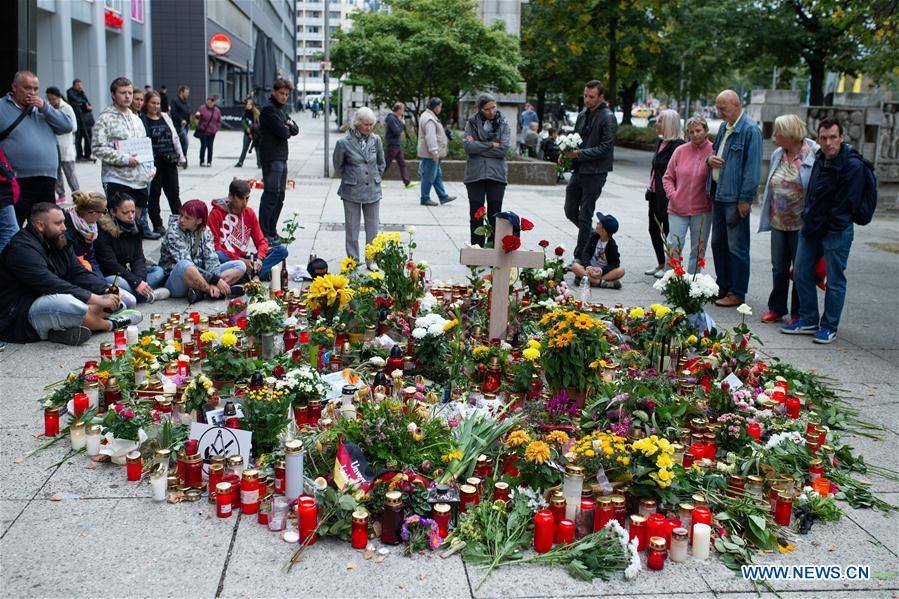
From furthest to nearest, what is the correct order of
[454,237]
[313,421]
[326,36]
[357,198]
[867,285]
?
[326,36] < [454,237] < [867,285] < [357,198] < [313,421]

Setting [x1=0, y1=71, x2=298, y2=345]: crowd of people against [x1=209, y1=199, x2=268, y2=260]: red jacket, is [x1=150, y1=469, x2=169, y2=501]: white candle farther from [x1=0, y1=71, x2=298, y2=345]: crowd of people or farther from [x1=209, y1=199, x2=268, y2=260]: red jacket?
[x1=209, y1=199, x2=268, y2=260]: red jacket

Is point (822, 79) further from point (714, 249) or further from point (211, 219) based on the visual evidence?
point (211, 219)

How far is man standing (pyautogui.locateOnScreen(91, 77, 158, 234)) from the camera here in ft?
30.1

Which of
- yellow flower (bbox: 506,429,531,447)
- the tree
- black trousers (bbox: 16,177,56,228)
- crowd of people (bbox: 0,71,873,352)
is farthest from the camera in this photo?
the tree

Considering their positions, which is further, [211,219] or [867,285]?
[867,285]

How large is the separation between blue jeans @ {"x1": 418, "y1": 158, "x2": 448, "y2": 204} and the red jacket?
7.14 meters

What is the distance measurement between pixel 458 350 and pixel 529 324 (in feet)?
3.28

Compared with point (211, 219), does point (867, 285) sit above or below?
below

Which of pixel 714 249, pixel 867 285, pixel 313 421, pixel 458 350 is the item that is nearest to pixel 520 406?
pixel 458 350

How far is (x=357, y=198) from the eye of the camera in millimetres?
9398

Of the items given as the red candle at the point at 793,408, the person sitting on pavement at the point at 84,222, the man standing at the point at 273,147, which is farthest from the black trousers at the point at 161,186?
the red candle at the point at 793,408

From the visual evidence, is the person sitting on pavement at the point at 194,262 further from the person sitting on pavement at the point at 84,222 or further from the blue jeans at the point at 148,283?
the person sitting on pavement at the point at 84,222

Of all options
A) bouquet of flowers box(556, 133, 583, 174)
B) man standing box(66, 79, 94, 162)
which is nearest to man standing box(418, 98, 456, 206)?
bouquet of flowers box(556, 133, 583, 174)

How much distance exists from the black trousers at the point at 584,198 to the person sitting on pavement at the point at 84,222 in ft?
16.0
